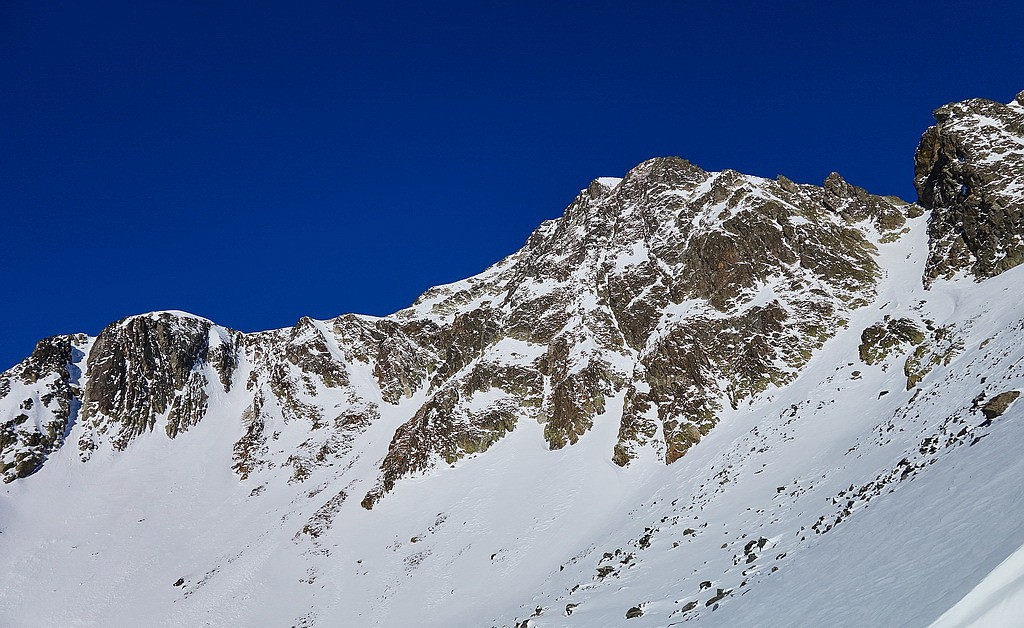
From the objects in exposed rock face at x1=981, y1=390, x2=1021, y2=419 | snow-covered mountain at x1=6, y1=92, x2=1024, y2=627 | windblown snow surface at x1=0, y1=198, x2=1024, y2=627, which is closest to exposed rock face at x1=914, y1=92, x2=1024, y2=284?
snow-covered mountain at x1=6, y1=92, x2=1024, y2=627

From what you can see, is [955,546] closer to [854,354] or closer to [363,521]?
[854,354]

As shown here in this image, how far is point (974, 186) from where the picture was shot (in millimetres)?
54500

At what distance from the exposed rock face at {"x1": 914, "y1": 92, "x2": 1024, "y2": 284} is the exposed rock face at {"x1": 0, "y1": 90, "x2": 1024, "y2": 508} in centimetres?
19

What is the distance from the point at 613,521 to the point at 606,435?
1785 cm

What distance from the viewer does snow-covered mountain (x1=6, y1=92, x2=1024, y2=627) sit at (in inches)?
714

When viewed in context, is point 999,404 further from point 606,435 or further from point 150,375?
point 150,375

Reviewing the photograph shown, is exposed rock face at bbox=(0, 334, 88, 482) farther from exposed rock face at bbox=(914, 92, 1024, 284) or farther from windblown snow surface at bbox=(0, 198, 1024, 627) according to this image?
exposed rock face at bbox=(914, 92, 1024, 284)

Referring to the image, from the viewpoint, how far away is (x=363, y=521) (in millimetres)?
64688

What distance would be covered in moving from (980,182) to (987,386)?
42.7 meters

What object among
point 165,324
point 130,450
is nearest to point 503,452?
point 130,450

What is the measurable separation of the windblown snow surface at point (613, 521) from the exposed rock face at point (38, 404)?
3.40m

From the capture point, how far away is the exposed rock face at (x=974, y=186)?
159ft

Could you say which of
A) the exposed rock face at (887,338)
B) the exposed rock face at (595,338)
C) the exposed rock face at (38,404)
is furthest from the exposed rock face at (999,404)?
the exposed rock face at (38,404)

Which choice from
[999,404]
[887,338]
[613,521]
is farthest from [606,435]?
[999,404]
